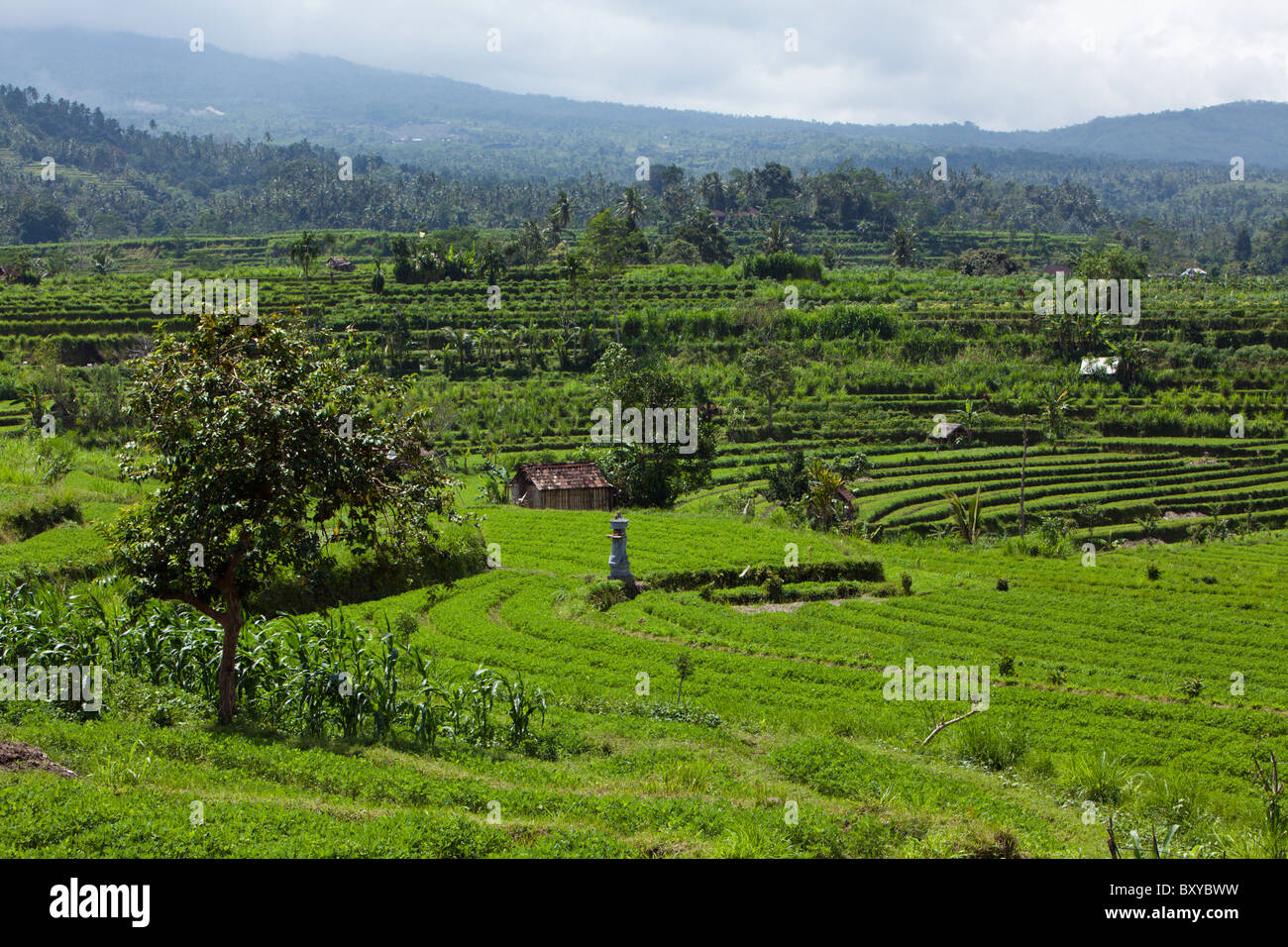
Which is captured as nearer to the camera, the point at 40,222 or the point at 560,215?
the point at 560,215

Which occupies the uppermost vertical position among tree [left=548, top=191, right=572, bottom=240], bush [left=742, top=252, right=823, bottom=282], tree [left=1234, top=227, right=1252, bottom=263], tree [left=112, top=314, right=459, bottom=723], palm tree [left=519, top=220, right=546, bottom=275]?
tree [left=1234, top=227, right=1252, bottom=263]

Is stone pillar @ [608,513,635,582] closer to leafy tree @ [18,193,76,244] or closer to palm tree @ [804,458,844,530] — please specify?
palm tree @ [804,458,844,530]

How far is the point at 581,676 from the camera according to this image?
19828 millimetres

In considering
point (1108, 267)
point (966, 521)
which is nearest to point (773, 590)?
point (966, 521)

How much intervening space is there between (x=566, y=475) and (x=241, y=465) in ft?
106

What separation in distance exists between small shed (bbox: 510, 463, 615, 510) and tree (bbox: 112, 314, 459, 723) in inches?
1152

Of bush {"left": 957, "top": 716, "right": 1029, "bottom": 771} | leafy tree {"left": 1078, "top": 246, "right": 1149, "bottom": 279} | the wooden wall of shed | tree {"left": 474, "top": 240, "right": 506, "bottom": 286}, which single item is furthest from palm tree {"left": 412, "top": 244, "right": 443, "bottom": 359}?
bush {"left": 957, "top": 716, "right": 1029, "bottom": 771}

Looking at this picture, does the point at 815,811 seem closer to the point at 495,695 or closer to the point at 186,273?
the point at 495,695

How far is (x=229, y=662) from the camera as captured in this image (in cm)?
1374

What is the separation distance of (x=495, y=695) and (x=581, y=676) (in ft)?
16.0

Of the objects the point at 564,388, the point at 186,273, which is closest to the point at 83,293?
the point at 186,273

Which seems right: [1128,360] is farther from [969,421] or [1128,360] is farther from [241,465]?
[241,465]

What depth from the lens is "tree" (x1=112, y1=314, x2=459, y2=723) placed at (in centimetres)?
1252

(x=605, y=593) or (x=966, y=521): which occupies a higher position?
(x=605, y=593)
